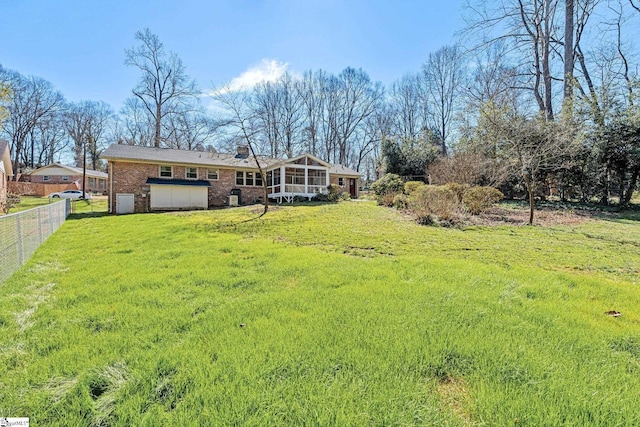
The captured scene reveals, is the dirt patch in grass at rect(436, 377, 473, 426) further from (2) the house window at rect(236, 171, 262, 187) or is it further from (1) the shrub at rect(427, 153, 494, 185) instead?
(2) the house window at rect(236, 171, 262, 187)

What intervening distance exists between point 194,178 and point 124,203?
457cm

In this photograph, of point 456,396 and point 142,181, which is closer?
point 456,396

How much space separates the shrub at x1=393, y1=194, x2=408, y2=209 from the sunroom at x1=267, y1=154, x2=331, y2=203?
7.71 meters

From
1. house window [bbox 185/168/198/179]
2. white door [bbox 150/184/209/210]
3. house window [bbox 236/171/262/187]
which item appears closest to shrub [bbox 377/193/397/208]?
house window [bbox 236/171/262/187]

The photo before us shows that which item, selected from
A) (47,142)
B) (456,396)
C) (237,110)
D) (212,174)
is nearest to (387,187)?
(237,110)

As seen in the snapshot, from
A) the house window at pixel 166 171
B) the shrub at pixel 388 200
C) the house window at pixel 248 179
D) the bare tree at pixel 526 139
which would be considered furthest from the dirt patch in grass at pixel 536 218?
the house window at pixel 166 171

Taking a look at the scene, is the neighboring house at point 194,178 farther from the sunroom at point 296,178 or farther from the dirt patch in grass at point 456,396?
the dirt patch in grass at point 456,396

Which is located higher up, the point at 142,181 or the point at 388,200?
the point at 142,181

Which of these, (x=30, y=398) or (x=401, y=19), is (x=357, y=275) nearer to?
(x=30, y=398)

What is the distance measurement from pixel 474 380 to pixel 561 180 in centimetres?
2055

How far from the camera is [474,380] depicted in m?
2.04

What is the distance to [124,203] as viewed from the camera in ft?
59.0

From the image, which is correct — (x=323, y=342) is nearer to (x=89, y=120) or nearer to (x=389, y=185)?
(x=389, y=185)

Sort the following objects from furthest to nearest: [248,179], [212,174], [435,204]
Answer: [248,179] → [212,174] → [435,204]
